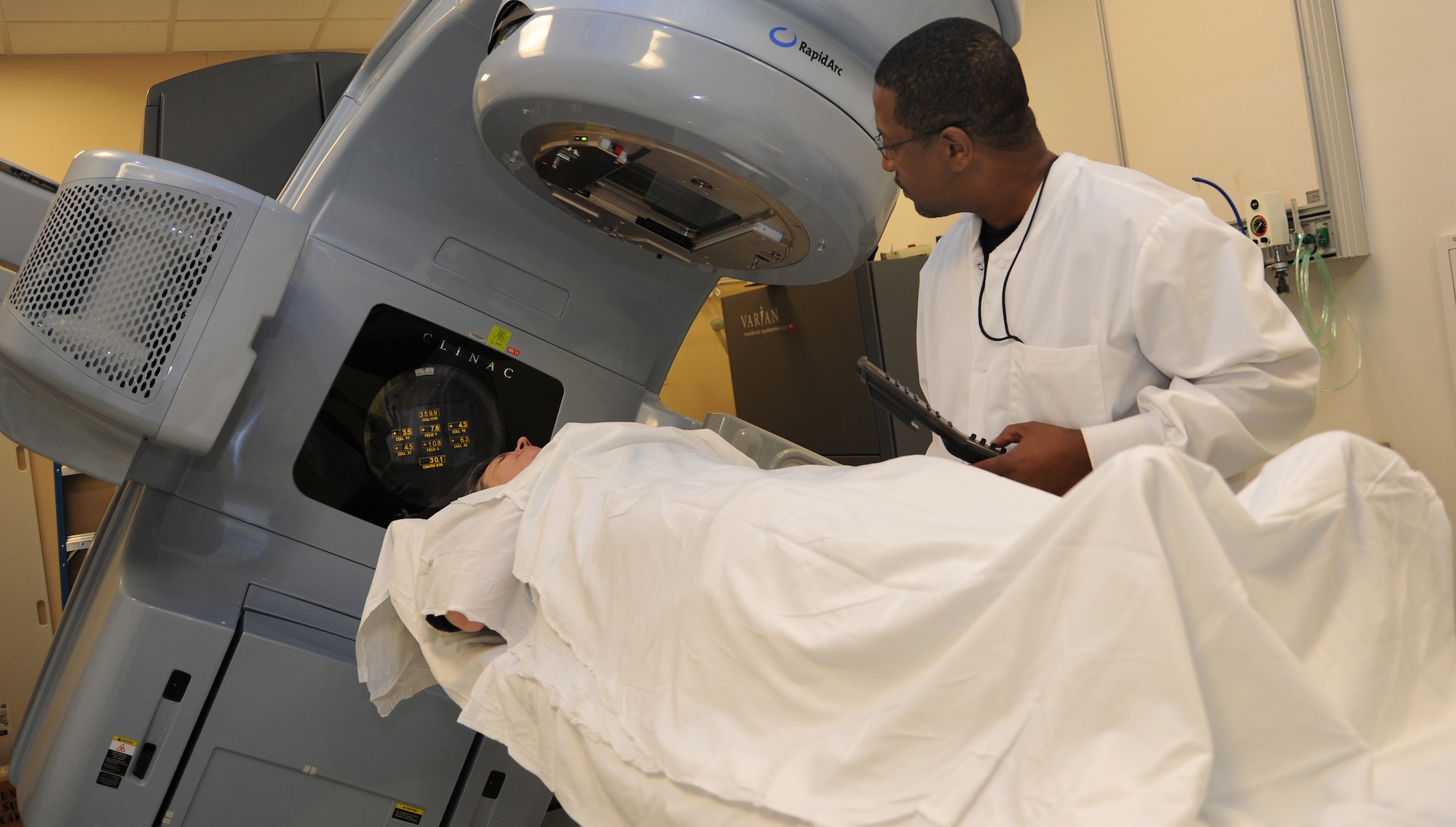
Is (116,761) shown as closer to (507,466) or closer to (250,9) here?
(507,466)

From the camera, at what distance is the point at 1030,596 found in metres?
0.66

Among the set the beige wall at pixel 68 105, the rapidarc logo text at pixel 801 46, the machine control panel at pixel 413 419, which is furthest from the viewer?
the beige wall at pixel 68 105

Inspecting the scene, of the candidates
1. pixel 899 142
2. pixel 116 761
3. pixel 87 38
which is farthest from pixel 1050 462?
pixel 87 38

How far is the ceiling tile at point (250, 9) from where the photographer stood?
3383mm

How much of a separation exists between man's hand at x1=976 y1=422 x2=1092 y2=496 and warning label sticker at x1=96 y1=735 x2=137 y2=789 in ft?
4.11

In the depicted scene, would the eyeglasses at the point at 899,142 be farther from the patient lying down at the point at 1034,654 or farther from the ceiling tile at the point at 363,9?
Result: the ceiling tile at the point at 363,9

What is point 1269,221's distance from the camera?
243cm

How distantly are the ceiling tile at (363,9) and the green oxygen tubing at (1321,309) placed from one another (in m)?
3.06

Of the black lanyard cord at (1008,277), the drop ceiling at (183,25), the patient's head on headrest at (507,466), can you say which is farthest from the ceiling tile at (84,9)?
the black lanyard cord at (1008,277)

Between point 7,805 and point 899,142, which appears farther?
point 7,805

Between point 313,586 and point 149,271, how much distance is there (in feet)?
1.77

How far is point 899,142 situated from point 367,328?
90cm

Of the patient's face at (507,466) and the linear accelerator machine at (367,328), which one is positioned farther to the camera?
the patient's face at (507,466)

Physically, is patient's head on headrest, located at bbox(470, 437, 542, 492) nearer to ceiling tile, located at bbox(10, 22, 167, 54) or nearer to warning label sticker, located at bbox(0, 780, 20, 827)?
warning label sticker, located at bbox(0, 780, 20, 827)
